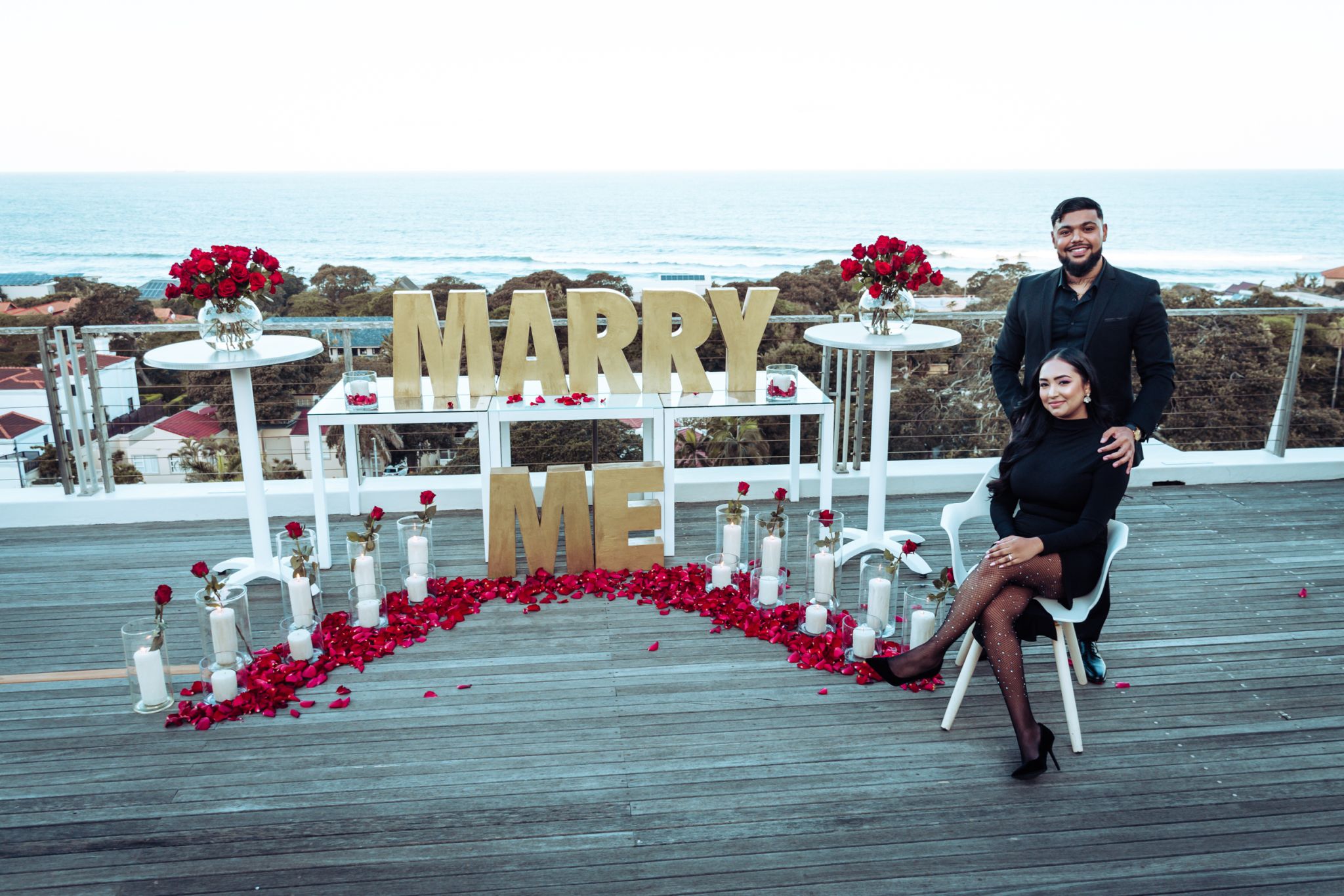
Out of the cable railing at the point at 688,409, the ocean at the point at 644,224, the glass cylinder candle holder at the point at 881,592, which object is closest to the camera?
the glass cylinder candle holder at the point at 881,592

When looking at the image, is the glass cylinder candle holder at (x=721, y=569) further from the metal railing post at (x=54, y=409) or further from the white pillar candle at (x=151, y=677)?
the metal railing post at (x=54, y=409)

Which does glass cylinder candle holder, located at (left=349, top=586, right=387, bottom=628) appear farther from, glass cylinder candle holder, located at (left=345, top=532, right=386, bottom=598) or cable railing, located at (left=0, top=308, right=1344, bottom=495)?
cable railing, located at (left=0, top=308, right=1344, bottom=495)

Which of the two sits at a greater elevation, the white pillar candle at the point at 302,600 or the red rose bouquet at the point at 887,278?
the red rose bouquet at the point at 887,278

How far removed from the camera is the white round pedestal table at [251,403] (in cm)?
379

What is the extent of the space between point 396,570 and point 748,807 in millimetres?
2284

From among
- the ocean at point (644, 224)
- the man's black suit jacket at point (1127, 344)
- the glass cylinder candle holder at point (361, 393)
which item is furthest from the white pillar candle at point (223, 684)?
the ocean at point (644, 224)

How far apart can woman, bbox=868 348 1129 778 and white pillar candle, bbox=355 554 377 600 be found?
6.81ft

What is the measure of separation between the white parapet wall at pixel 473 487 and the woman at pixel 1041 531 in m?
2.28

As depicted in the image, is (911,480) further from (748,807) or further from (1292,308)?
(748,807)

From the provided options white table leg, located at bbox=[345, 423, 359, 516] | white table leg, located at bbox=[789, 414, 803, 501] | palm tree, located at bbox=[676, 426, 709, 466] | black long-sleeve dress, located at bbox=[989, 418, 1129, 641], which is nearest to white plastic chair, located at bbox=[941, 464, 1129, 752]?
black long-sleeve dress, located at bbox=[989, 418, 1129, 641]

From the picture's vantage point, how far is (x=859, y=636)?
11.2ft

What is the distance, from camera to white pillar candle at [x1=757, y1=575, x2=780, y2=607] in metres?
3.86

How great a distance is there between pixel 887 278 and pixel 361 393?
2393mm

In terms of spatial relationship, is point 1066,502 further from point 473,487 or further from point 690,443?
point 690,443
